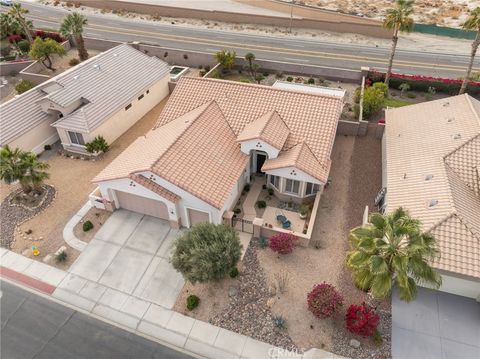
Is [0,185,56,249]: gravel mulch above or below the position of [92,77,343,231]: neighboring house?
below

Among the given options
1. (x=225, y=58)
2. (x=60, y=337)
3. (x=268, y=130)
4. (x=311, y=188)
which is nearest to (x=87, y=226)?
(x=60, y=337)

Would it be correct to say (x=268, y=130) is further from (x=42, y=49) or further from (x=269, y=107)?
(x=42, y=49)

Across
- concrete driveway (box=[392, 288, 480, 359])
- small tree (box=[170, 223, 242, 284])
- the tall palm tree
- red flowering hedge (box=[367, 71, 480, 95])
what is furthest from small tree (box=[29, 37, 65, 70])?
concrete driveway (box=[392, 288, 480, 359])

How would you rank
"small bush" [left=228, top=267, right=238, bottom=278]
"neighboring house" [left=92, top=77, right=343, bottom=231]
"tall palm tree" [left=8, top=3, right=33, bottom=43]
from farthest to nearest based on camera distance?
"tall palm tree" [left=8, top=3, right=33, bottom=43] → "neighboring house" [left=92, top=77, right=343, bottom=231] → "small bush" [left=228, top=267, right=238, bottom=278]

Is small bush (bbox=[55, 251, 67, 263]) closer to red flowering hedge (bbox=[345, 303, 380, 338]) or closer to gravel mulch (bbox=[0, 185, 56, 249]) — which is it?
gravel mulch (bbox=[0, 185, 56, 249])

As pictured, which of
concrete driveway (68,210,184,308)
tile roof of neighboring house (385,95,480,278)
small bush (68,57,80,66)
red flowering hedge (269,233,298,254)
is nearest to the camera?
tile roof of neighboring house (385,95,480,278)

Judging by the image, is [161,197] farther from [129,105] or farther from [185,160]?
[129,105]

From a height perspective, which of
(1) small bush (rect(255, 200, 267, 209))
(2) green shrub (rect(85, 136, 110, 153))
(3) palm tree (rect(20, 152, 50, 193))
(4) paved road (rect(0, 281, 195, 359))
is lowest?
(4) paved road (rect(0, 281, 195, 359))
